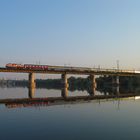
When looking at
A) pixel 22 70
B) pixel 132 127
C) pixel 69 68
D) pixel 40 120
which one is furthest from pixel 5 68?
pixel 132 127

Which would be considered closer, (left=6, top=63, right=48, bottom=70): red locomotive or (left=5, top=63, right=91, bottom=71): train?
(left=6, top=63, right=48, bottom=70): red locomotive

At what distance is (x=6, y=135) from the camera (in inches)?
970

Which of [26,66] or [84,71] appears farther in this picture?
[84,71]

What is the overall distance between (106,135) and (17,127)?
8.14 m

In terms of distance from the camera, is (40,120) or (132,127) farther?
(40,120)

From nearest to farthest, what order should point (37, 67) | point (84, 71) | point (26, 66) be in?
point (26, 66) → point (37, 67) → point (84, 71)

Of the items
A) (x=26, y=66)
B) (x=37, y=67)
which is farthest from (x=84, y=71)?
(x=26, y=66)

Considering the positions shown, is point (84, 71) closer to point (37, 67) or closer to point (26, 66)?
point (37, 67)

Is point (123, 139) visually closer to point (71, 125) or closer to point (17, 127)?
point (71, 125)

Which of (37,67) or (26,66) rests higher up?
(26,66)

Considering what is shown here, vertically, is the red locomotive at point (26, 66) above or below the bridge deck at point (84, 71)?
above

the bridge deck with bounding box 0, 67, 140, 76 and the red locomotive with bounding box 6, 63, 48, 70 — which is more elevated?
the red locomotive with bounding box 6, 63, 48, 70

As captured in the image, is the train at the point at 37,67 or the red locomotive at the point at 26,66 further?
the train at the point at 37,67

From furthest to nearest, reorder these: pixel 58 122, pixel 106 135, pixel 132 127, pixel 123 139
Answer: pixel 58 122 → pixel 132 127 → pixel 106 135 → pixel 123 139
